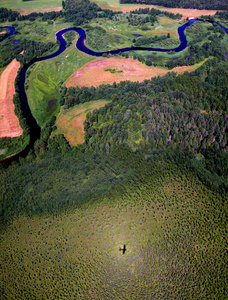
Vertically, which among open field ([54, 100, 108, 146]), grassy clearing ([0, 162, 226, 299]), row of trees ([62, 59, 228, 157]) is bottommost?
grassy clearing ([0, 162, 226, 299])

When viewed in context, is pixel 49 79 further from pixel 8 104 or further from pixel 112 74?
pixel 112 74

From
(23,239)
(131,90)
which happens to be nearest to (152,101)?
(131,90)

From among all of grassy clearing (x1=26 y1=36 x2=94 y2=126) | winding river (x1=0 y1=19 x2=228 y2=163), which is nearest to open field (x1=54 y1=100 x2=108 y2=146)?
grassy clearing (x1=26 y1=36 x2=94 y2=126)

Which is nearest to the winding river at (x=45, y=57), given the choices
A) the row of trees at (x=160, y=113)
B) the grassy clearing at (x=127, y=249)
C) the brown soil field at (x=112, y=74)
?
the brown soil field at (x=112, y=74)

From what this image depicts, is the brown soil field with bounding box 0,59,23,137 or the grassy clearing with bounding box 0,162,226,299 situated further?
the brown soil field with bounding box 0,59,23,137

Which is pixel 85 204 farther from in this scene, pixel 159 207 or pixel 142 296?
pixel 142 296

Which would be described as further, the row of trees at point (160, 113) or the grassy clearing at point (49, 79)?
the grassy clearing at point (49, 79)

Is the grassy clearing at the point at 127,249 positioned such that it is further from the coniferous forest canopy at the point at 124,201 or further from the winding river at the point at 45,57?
the winding river at the point at 45,57

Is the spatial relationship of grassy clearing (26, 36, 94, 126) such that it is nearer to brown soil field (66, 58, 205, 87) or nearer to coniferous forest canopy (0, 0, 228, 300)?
coniferous forest canopy (0, 0, 228, 300)
